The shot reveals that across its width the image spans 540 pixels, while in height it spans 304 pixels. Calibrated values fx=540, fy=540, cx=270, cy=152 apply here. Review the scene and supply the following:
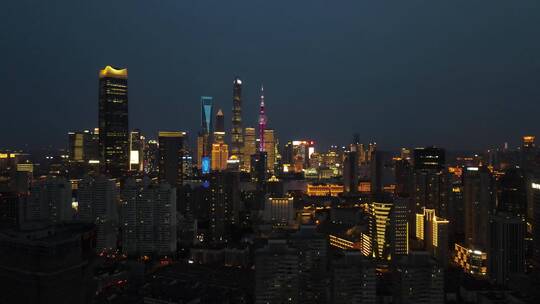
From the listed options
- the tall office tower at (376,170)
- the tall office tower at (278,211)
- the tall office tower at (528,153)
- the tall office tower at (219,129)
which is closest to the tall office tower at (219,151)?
the tall office tower at (219,129)

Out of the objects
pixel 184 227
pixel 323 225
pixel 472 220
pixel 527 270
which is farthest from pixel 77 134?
pixel 527 270

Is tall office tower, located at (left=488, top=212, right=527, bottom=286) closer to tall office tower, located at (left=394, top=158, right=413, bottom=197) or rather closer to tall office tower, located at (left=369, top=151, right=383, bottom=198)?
tall office tower, located at (left=394, top=158, right=413, bottom=197)

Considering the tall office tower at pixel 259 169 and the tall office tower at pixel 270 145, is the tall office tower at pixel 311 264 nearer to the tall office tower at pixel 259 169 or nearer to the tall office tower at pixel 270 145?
the tall office tower at pixel 259 169

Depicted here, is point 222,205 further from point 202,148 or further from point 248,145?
point 248,145

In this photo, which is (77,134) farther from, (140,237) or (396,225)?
(396,225)

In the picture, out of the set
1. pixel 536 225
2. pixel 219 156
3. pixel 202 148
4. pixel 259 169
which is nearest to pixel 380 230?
pixel 536 225
